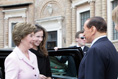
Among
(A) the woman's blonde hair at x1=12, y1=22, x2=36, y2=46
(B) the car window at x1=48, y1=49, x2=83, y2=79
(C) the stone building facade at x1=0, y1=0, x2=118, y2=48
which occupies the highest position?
(C) the stone building facade at x1=0, y1=0, x2=118, y2=48

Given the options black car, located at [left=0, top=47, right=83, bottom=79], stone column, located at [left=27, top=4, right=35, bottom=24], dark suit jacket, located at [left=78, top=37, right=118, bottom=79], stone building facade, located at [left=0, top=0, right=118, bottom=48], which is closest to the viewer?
dark suit jacket, located at [left=78, top=37, right=118, bottom=79]

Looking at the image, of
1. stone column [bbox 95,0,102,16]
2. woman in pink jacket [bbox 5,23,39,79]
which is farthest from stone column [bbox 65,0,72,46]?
woman in pink jacket [bbox 5,23,39,79]

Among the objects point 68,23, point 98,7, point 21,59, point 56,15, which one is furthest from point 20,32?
point 56,15

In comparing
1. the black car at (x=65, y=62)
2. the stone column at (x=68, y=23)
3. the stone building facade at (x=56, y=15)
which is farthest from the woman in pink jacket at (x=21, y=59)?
the stone column at (x=68, y=23)

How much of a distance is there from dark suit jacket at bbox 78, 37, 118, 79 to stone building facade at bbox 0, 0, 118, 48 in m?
13.4

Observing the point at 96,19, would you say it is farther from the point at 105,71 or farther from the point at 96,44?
the point at 105,71

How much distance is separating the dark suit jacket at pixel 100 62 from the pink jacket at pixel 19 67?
645mm

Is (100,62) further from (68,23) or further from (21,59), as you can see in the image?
(68,23)

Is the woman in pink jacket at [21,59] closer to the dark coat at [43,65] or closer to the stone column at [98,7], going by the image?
the dark coat at [43,65]

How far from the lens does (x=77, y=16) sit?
1997 cm

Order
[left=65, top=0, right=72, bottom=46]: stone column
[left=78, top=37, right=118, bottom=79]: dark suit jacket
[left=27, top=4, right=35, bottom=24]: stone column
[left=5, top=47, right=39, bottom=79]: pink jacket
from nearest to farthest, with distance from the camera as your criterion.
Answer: [left=78, top=37, right=118, bottom=79]: dark suit jacket → [left=5, top=47, right=39, bottom=79]: pink jacket → [left=65, top=0, right=72, bottom=46]: stone column → [left=27, top=4, right=35, bottom=24]: stone column

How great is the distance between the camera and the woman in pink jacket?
2.87 meters

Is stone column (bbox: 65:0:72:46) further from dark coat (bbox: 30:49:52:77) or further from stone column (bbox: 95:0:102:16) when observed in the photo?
dark coat (bbox: 30:49:52:77)

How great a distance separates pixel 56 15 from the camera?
21.5 meters
